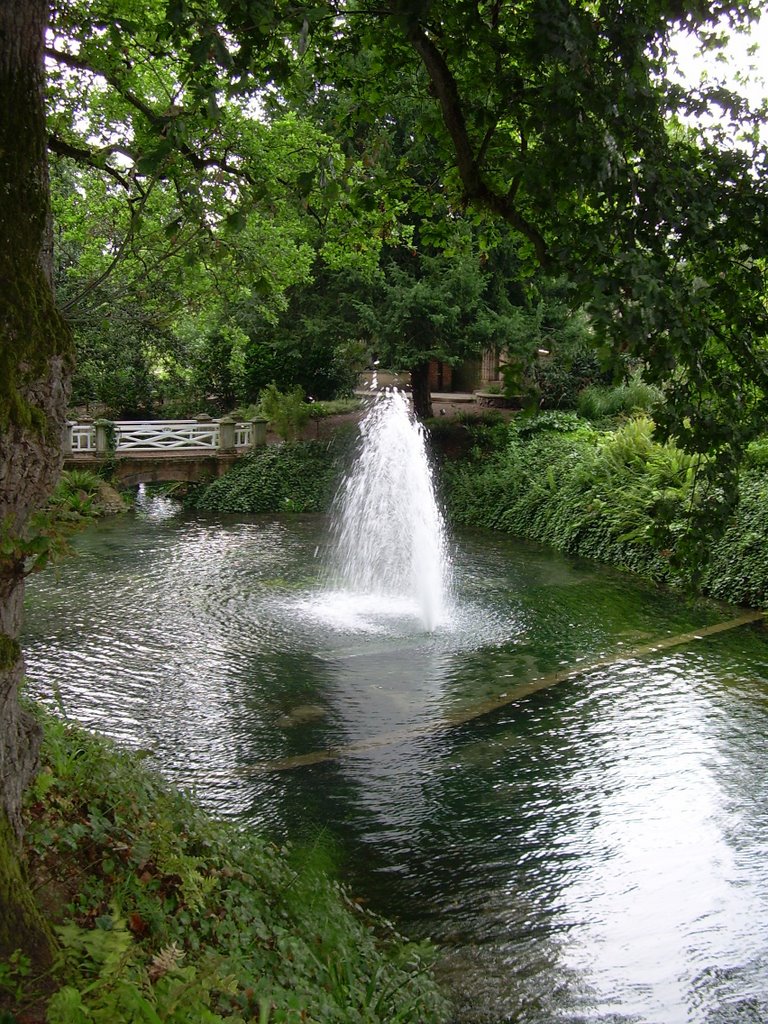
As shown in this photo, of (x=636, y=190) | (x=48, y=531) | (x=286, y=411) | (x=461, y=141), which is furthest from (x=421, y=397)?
(x=48, y=531)

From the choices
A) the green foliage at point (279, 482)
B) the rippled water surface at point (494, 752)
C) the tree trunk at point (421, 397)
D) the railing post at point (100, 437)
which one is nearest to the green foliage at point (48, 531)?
the rippled water surface at point (494, 752)

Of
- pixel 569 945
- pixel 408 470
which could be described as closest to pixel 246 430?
pixel 408 470

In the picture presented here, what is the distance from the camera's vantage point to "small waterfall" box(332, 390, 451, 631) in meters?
14.0

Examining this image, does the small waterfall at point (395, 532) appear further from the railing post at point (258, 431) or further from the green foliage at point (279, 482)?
the railing post at point (258, 431)

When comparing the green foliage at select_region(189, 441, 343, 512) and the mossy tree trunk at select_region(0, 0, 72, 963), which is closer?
the mossy tree trunk at select_region(0, 0, 72, 963)

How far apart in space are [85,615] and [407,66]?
885cm

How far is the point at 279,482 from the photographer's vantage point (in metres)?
23.6

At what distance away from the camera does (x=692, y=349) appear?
12.8 feet

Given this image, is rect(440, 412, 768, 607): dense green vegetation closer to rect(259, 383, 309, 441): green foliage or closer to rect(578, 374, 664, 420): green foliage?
rect(578, 374, 664, 420): green foliage

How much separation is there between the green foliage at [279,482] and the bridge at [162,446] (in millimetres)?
533

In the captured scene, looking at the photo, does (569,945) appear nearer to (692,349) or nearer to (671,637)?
(692,349)

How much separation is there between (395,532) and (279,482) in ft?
29.4

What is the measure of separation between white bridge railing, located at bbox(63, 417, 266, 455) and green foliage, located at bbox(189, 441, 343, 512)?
68 cm

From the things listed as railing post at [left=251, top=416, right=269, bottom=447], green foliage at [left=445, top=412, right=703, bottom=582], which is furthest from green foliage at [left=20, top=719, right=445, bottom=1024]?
railing post at [left=251, top=416, right=269, bottom=447]
